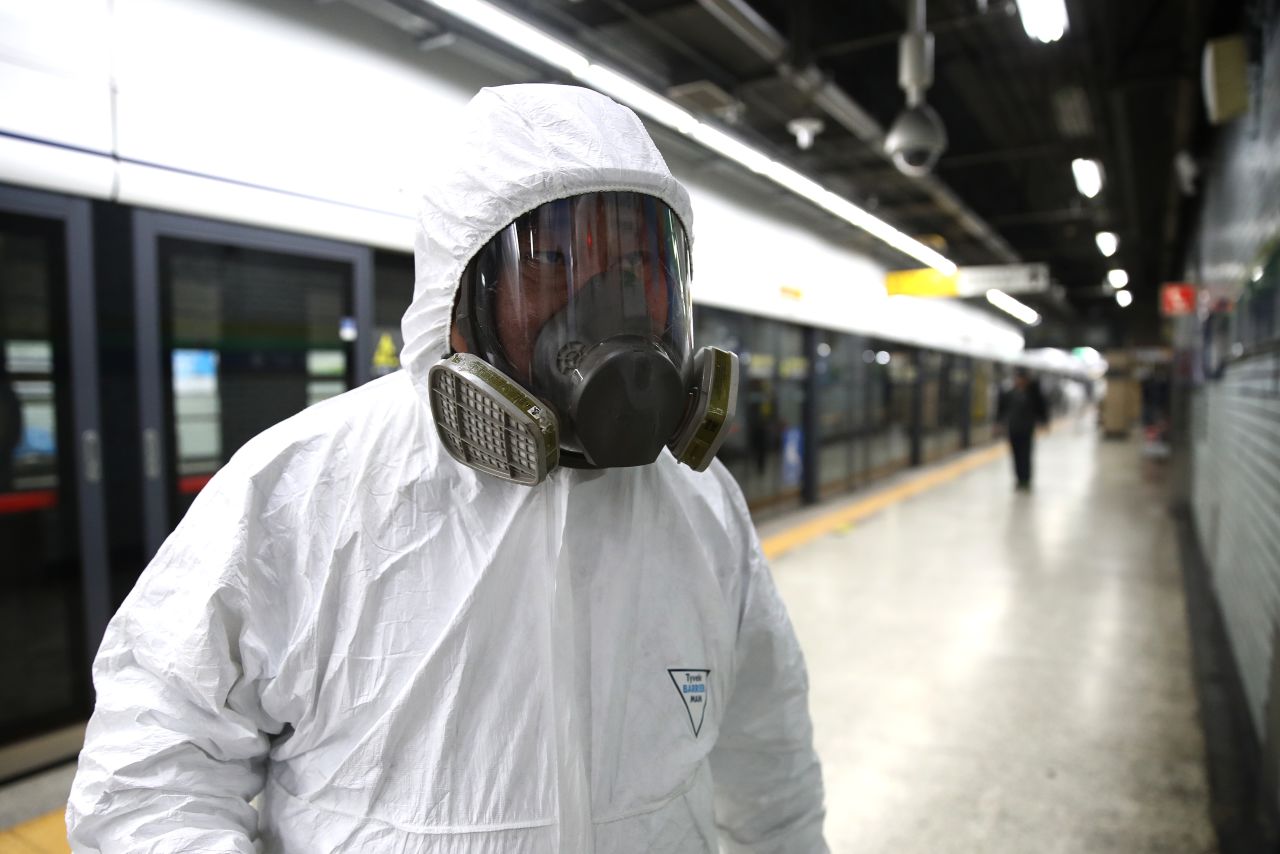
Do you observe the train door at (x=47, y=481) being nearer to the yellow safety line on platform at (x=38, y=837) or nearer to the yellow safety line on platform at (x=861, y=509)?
the yellow safety line on platform at (x=38, y=837)

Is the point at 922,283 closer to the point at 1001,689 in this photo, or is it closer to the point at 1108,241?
the point at 1108,241

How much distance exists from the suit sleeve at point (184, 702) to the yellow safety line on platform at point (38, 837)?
1878 mm

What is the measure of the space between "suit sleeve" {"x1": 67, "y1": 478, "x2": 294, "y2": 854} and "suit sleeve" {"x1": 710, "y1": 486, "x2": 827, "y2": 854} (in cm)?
66

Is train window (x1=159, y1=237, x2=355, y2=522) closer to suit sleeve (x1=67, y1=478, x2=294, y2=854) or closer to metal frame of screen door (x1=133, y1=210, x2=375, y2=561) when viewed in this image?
metal frame of screen door (x1=133, y1=210, x2=375, y2=561)

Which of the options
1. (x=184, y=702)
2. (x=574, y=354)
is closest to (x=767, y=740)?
(x=574, y=354)

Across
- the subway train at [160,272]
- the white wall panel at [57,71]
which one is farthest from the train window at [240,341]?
the white wall panel at [57,71]

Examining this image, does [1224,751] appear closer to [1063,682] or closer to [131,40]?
[1063,682]

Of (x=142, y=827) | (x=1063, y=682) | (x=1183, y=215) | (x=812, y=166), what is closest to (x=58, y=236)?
(x=142, y=827)

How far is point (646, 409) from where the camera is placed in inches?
33.5

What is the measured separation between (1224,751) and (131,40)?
486cm

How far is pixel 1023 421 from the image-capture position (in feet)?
30.7

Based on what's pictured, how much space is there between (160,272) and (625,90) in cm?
212

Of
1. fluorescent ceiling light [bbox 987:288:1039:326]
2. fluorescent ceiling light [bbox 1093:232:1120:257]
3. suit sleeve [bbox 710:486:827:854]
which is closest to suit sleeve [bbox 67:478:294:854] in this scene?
suit sleeve [bbox 710:486:827:854]

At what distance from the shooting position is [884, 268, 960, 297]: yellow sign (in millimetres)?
9506
